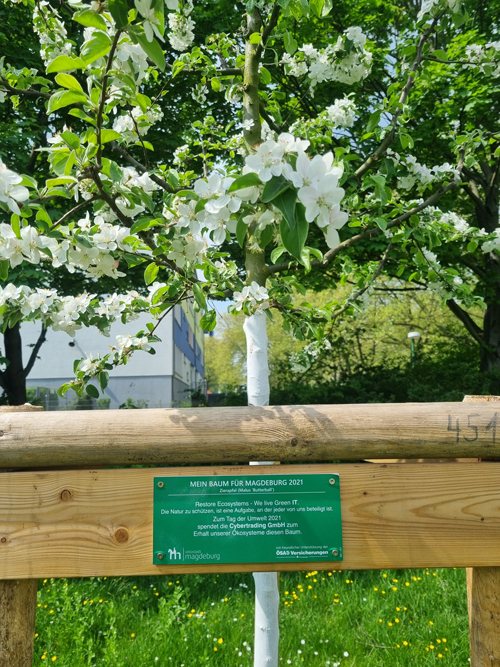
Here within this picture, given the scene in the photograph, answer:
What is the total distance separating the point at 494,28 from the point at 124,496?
861cm

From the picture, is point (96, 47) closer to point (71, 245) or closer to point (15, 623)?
point (71, 245)

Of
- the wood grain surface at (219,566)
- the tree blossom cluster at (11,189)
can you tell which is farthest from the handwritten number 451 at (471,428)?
the tree blossom cluster at (11,189)

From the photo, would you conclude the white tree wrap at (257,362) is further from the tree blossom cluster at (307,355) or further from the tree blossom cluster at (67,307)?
the tree blossom cluster at (307,355)

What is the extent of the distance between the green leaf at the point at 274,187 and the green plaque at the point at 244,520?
84 centimetres

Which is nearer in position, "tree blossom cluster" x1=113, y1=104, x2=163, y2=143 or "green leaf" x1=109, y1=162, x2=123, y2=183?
"green leaf" x1=109, y1=162, x2=123, y2=183

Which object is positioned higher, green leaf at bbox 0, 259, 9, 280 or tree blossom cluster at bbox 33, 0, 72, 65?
tree blossom cluster at bbox 33, 0, 72, 65

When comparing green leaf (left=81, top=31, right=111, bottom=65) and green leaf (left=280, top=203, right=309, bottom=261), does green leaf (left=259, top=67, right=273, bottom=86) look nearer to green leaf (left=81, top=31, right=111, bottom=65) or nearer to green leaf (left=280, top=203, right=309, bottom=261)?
green leaf (left=81, top=31, right=111, bottom=65)

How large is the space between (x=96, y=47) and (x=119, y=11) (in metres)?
0.14

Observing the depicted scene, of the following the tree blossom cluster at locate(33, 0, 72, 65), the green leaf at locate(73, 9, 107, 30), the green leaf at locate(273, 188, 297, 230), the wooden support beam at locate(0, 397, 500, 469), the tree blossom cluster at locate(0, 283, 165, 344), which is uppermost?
the tree blossom cluster at locate(33, 0, 72, 65)

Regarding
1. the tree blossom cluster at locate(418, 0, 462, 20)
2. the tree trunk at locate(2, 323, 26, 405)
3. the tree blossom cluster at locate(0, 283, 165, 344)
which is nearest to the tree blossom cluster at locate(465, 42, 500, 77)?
the tree blossom cluster at locate(418, 0, 462, 20)

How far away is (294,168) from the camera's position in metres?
0.92

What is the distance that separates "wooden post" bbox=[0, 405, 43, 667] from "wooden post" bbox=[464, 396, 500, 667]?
4.36 feet

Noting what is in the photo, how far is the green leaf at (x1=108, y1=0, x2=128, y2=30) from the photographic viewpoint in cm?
86

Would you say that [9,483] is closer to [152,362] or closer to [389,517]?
[389,517]
